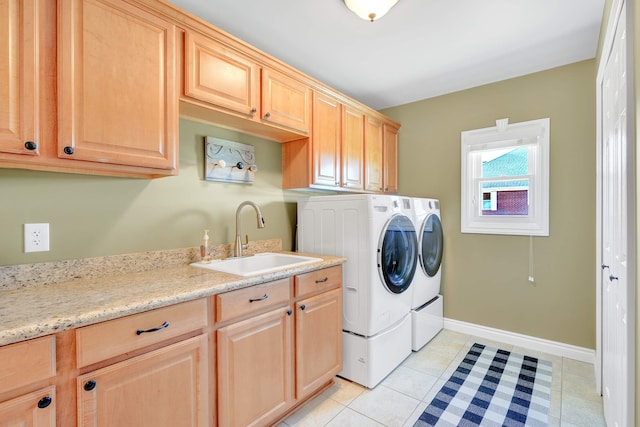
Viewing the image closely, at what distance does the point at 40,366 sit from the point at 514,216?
10.4ft

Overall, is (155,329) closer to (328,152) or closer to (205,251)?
(205,251)

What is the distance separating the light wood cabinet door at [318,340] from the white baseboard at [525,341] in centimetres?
154

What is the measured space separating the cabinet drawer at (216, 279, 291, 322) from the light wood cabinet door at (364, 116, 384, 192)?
5.01 ft

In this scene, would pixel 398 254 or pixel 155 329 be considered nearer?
pixel 155 329

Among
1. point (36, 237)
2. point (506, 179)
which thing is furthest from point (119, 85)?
point (506, 179)

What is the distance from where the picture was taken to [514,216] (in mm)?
2729

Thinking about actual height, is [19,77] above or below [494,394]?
above

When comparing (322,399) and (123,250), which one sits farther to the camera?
(322,399)

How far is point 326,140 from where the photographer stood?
2.45 metres

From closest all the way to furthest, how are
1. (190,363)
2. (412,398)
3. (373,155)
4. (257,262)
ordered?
(190,363), (412,398), (257,262), (373,155)

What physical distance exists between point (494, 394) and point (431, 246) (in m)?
1.20

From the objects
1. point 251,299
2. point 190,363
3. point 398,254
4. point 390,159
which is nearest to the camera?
point 190,363

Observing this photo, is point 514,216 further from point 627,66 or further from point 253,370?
point 253,370

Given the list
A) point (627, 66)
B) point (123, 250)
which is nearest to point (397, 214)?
point (627, 66)
